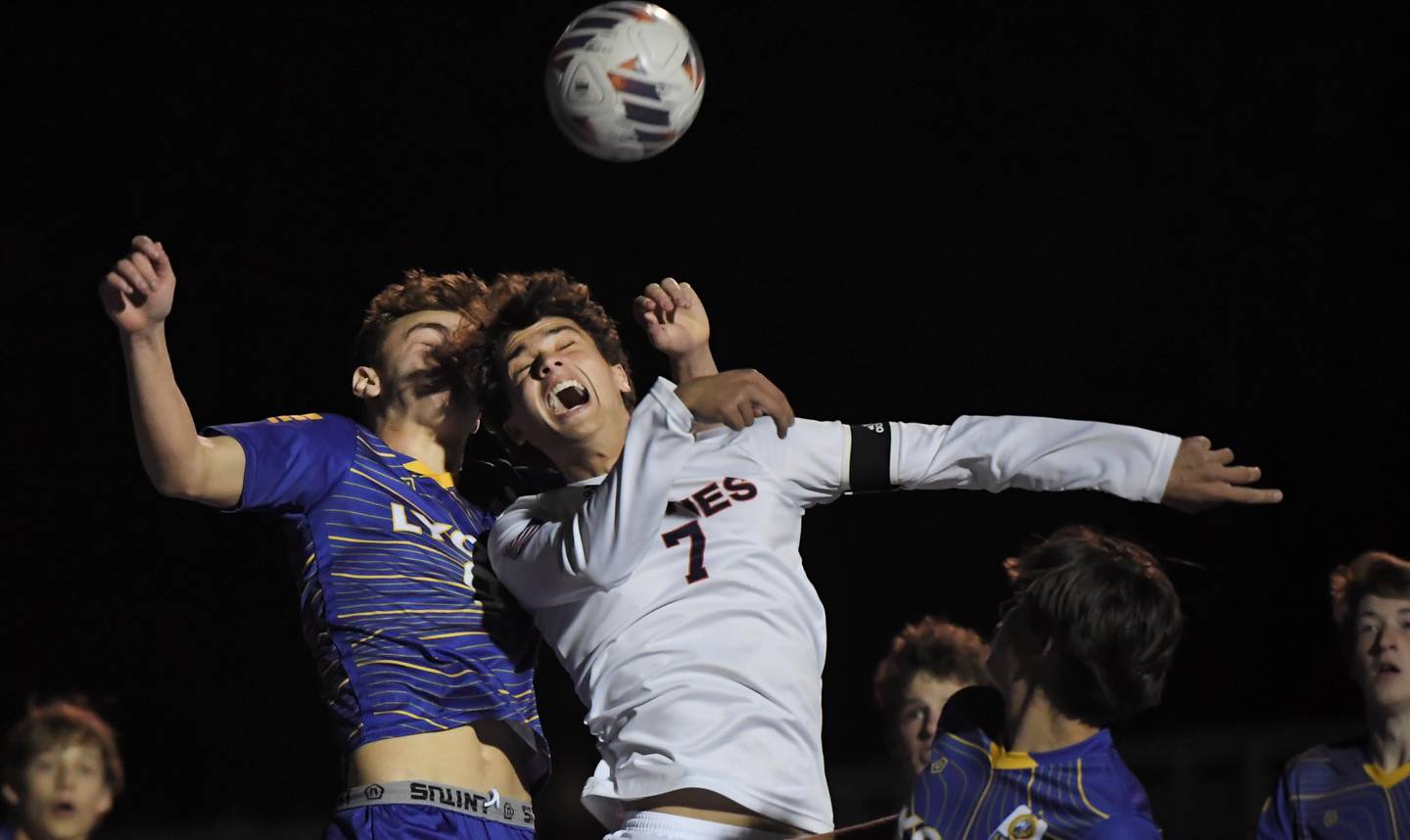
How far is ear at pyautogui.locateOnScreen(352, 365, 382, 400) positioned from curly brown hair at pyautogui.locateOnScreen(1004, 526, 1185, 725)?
1.59m

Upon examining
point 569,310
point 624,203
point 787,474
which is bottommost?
point 787,474

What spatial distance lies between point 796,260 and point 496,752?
15.9 feet

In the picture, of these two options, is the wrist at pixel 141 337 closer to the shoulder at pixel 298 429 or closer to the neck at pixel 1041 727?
the shoulder at pixel 298 429

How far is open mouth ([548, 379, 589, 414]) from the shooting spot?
3145 millimetres

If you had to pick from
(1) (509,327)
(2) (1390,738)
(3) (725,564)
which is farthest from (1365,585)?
(1) (509,327)

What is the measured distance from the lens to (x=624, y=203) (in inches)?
296

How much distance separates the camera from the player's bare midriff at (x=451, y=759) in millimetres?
3092

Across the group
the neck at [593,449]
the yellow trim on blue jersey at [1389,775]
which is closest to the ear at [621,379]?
the neck at [593,449]

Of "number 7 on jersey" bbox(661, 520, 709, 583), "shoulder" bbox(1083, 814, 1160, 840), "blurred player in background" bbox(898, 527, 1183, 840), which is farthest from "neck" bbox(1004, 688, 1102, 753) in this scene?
"number 7 on jersey" bbox(661, 520, 709, 583)

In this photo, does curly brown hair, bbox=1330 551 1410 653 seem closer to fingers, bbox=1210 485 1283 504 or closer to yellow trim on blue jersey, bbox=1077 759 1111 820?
fingers, bbox=1210 485 1283 504

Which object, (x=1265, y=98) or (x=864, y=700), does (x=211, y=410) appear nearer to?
(x=864, y=700)

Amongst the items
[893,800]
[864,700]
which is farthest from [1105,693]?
[864,700]

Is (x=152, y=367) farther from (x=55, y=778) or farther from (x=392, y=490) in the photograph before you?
(x=55, y=778)

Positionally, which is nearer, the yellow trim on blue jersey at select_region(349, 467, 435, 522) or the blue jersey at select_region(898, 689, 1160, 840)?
the blue jersey at select_region(898, 689, 1160, 840)
